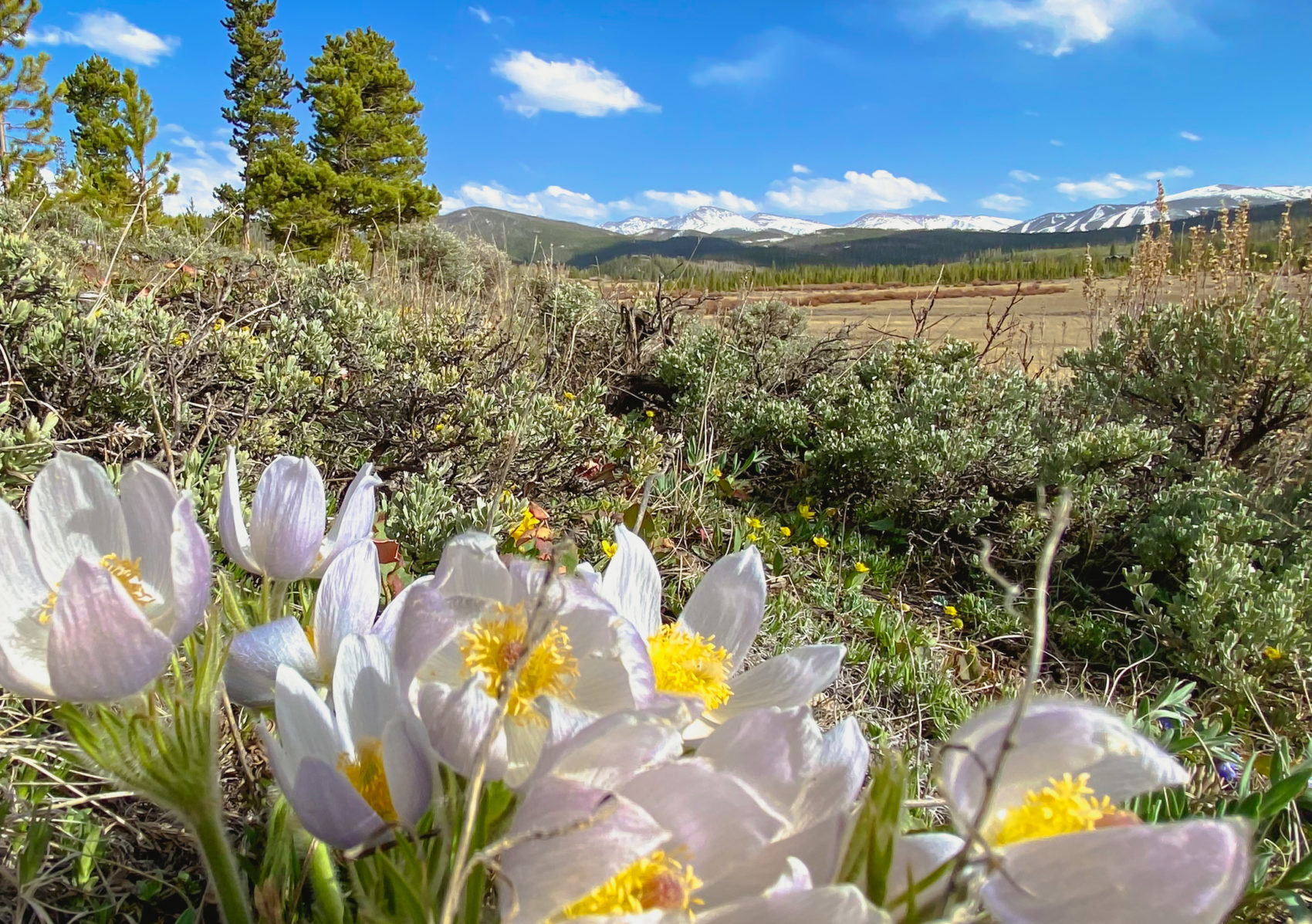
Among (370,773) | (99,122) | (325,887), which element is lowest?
(325,887)

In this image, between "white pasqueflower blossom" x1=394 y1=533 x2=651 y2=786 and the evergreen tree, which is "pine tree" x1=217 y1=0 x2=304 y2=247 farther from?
"white pasqueflower blossom" x1=394 y1=533 x2=651 y2=786

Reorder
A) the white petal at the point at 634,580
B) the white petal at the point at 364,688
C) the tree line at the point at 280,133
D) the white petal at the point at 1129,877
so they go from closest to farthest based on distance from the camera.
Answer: the white petal at the point at 1129,877, the white petal at the point at 364,688, the white petal at the point at 634,580, the tree line at the point at 280,133

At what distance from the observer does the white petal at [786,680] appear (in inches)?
25.5

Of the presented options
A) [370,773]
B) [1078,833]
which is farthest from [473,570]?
[1078,833]

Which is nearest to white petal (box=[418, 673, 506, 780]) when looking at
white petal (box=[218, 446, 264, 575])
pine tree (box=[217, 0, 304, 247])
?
white petal (box=[218, 446, 264, 575])

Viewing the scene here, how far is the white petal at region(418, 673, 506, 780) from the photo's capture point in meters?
0.47

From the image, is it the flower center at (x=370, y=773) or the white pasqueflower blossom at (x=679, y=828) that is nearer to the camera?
the white pasqueflower blossom at (x=679, y=828)

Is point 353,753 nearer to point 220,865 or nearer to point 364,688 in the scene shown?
point 364,688

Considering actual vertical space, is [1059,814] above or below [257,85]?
below

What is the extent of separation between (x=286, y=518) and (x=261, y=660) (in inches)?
6.6

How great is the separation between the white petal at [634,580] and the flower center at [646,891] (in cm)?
27

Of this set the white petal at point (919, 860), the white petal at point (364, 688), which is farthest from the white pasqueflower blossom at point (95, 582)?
the white petal at point (919, 860)

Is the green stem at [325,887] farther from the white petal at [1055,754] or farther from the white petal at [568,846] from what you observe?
the white petal at [1055,754]

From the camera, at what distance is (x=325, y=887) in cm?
61
